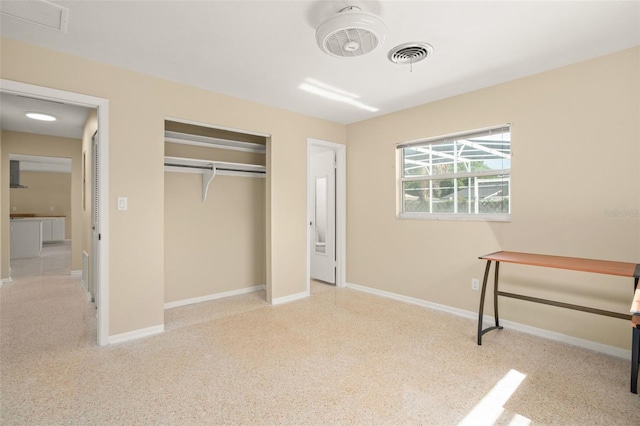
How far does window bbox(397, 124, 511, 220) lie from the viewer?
3238 millimetres

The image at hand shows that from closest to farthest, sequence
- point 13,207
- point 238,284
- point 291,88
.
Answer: point 291,88
point 238,284
point 13,207

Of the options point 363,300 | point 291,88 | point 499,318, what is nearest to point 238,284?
point 363,300

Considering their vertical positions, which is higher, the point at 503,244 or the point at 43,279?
the point at 503,244

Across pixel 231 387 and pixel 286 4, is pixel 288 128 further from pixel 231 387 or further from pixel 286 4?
pixel 231 387

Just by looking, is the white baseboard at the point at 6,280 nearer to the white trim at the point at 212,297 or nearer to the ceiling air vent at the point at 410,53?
the white trim at the point at 212,297

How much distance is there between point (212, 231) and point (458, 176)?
3109mm

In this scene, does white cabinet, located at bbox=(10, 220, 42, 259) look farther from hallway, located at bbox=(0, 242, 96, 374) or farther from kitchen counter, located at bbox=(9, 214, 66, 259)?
hallway, located at bbox=(0, 242, 96, 374)

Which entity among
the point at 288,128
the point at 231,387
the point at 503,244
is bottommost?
the point at 231,387

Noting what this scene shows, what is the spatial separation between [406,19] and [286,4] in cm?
80

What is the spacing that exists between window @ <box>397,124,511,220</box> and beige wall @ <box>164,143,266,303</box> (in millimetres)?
2111

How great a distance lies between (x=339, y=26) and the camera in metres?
1.97

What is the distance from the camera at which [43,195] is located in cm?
999

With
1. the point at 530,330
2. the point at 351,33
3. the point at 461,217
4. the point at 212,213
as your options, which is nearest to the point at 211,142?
the point at 212,213

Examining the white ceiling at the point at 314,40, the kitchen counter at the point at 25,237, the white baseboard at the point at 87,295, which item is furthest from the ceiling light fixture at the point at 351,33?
the kitchen counter at the point at 25,237
